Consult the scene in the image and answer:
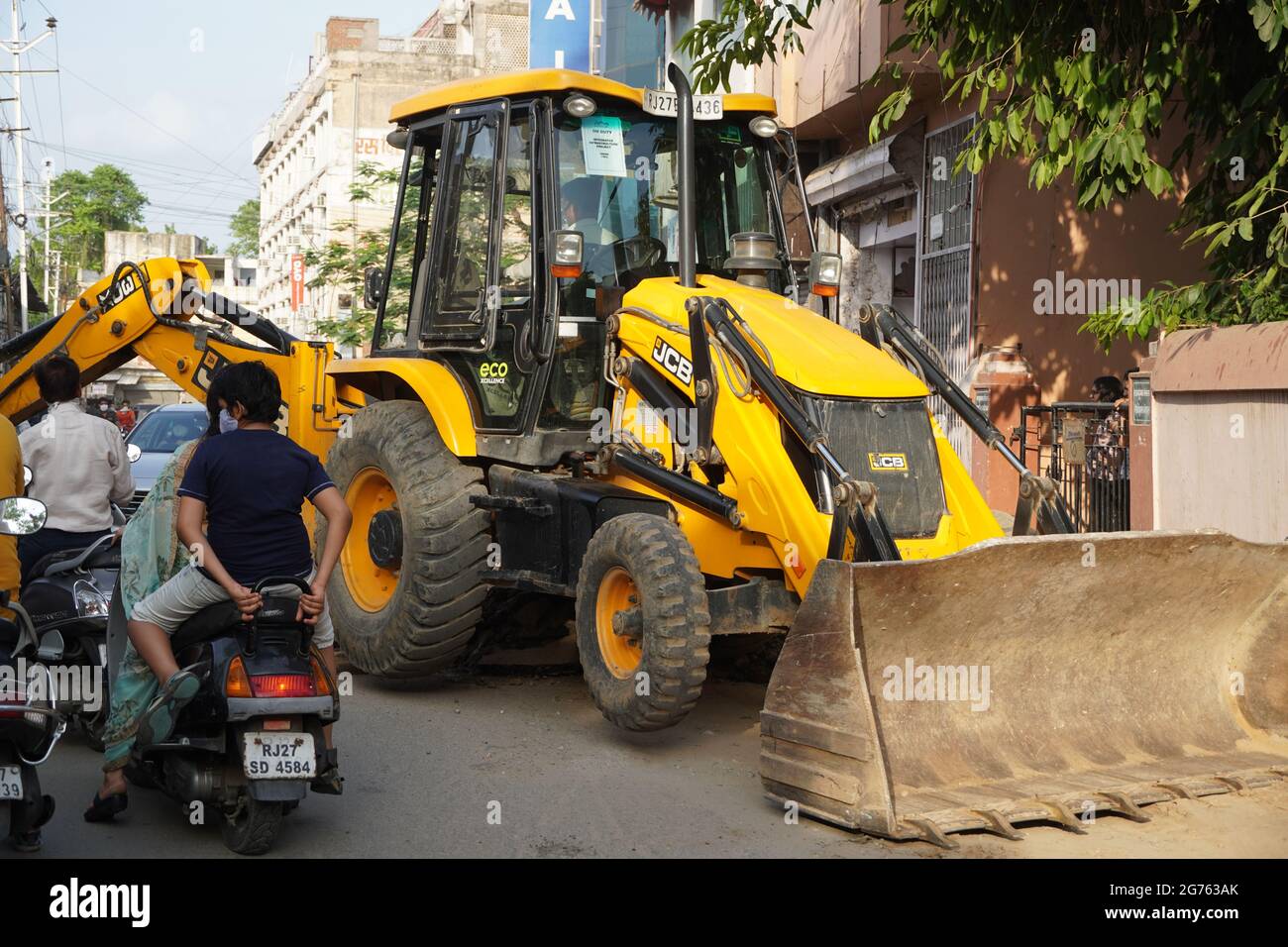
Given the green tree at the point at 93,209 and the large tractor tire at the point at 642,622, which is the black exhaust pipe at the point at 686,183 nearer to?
the large tractor tire at the point at 642,622

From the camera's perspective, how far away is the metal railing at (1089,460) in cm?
1053

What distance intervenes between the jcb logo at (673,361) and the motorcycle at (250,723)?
228 cm

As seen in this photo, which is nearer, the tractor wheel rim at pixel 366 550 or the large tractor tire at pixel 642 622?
the large tractor tire at pixel 642 622

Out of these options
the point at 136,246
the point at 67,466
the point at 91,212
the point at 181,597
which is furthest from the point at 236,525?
the point at 91,212

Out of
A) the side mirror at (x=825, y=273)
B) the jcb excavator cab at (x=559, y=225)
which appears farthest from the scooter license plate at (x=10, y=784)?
the side mirror at (x=825, y=273)

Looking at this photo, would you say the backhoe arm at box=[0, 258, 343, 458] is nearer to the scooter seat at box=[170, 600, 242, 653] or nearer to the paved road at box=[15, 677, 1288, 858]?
the paved road at box=[15, 677, 1288, 858]

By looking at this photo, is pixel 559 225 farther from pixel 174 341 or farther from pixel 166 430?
pixel 166 430

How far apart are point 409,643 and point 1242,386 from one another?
533cm

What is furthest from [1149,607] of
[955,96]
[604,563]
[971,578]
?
[955,96]

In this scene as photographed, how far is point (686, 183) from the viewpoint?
727 cm

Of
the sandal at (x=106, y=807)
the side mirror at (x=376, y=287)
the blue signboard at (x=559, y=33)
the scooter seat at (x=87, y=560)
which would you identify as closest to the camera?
the sandal at (x=106, y=807)

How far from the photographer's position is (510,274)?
25.4 ft

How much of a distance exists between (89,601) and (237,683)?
1828mm

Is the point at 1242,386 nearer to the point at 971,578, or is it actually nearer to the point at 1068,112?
the point at 1068,112
